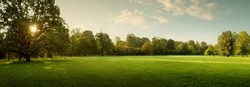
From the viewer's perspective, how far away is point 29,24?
4338 cm

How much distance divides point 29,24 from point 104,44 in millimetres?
86640

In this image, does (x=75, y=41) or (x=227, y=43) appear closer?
(x=227, y=43)

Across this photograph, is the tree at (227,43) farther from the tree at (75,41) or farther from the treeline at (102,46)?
the tree at (75,41)

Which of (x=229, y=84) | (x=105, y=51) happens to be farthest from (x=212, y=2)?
(x=105, y=51)

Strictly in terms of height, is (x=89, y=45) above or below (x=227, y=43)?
above

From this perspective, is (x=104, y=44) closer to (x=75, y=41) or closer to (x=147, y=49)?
(x=75, y=41)

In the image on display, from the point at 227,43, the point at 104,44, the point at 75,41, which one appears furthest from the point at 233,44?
the point at 75,41

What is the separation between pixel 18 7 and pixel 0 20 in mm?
3620

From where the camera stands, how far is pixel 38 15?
46.0m

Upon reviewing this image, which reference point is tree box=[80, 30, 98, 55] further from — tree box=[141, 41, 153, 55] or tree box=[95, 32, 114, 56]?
tree box=[141, 41, 153, 55]

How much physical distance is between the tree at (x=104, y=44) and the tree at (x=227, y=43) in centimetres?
5272

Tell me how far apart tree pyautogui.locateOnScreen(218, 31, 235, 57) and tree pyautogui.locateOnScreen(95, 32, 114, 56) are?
52718mm

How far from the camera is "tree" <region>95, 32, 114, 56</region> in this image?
12988 cm

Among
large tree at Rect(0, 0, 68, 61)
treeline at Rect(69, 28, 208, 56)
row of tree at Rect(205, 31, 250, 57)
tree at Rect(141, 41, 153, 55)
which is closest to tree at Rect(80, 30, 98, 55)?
treeline at Rect(69, 28, 208, 56)
